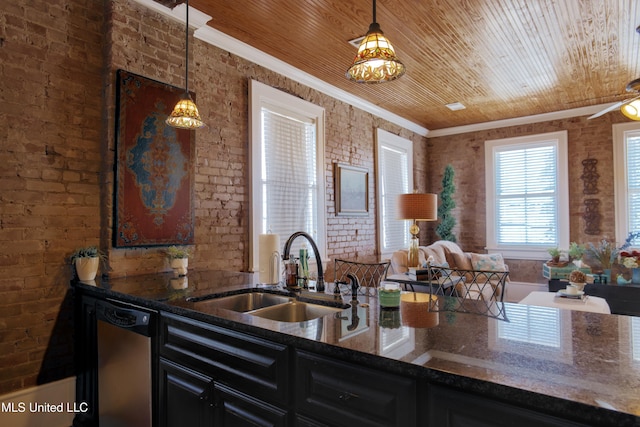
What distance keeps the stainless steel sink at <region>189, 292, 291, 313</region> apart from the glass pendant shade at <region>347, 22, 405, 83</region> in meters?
1.25

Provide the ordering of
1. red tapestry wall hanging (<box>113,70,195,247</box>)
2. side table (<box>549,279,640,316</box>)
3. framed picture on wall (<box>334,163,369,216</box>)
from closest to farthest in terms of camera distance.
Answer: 1. red tapestry wall hanging (<box>113,70,195,247</box>)
2. side table (<box>549,279,640,316</box>)
3. framed picture on wall (<box>334,163,369,216</box>)

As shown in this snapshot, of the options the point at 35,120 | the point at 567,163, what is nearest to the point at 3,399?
the point at 35,120

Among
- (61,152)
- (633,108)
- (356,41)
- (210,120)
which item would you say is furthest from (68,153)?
(633,108)

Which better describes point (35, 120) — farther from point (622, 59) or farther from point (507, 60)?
point (622, 59)

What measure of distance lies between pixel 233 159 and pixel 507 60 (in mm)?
3151

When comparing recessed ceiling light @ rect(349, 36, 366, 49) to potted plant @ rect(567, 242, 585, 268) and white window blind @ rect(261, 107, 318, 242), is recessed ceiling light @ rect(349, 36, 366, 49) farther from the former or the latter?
potted plant @ rect(567, 242, 585, 268)

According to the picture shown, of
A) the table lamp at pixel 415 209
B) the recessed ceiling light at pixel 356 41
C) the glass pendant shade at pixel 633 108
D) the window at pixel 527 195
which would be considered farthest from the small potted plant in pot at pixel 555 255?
the recessed ceiling light at pixel 356 41

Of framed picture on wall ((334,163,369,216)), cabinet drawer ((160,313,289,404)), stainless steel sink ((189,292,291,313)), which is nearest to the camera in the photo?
cabinet drawer ((160,313,289,404))

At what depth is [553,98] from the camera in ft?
17.9

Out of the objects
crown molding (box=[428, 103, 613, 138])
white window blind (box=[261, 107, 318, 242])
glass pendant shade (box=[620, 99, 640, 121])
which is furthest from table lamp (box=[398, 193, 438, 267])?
crown molding (box=[428, 103, 613, 138])

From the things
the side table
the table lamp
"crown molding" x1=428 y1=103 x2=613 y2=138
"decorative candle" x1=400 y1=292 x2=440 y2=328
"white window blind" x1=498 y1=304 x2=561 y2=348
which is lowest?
the side table

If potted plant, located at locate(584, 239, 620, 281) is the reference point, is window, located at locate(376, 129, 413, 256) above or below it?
above

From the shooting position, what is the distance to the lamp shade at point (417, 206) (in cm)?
449

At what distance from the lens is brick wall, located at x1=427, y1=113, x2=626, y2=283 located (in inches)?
225
